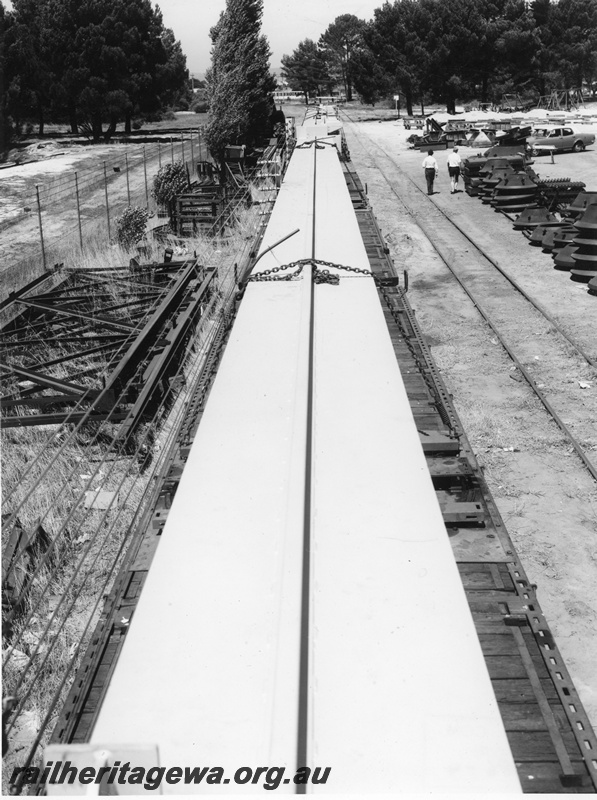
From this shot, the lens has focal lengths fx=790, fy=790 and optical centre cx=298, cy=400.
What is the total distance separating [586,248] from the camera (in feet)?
54.4

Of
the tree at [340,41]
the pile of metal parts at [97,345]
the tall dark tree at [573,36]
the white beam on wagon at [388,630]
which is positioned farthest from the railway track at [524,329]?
the tree at [340,41]

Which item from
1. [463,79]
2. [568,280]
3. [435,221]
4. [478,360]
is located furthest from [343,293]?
[463,79]

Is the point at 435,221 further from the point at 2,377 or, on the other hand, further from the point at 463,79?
the point at 463,79

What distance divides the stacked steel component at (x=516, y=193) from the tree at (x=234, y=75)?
10365 mm

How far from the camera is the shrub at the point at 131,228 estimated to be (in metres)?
21.0

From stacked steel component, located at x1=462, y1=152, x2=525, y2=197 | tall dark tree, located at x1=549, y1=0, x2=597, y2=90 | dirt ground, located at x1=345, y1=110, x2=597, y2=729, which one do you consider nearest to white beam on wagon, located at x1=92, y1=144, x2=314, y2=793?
dirt ground, located at x1=345, y1=110, x2=597, y2=729

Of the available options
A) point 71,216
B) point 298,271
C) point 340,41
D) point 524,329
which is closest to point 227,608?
A: point 298,271

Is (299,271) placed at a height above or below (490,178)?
below

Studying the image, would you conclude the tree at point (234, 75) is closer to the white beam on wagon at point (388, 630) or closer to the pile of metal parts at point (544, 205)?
the pile of metal parts at point (544, 205)

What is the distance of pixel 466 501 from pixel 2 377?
291 inches

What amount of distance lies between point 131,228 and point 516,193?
1153cm

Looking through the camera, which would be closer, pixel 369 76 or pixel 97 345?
pixel 97 345

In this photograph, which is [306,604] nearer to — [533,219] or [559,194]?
[533,219]

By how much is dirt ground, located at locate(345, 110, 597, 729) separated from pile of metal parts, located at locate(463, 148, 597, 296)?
1.12 feet
